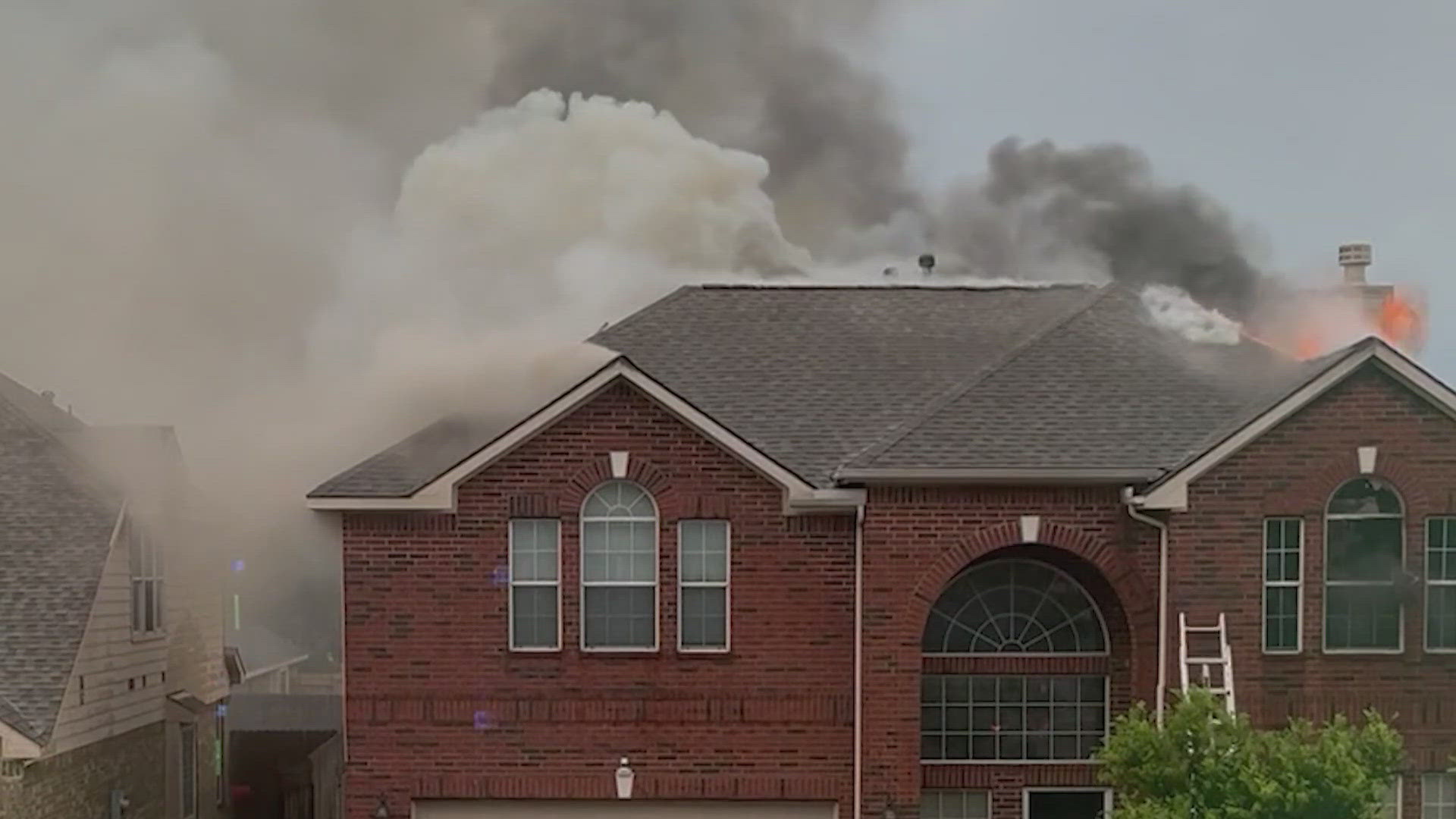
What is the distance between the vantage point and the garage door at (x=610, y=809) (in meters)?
11.4

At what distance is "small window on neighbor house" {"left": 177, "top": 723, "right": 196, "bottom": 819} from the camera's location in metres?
13.8

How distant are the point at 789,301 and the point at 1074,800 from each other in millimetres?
5841

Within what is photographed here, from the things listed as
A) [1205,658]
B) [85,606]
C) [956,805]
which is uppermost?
[85,606]

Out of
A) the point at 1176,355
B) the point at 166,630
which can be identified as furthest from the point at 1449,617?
the point at 166,630

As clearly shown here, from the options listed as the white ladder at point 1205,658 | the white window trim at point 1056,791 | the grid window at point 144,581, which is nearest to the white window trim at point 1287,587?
Result: the white ladder at point 1205,658

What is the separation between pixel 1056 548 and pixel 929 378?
92.5 inches

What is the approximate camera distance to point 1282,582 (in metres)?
11.1

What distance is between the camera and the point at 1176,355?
12469 millimetres

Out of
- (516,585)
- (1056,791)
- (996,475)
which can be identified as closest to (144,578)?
(516,585)

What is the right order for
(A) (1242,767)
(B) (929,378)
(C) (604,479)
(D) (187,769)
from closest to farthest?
(A) (1242,767), (C) (604,479), (B) (929,378), (D) (187,769)

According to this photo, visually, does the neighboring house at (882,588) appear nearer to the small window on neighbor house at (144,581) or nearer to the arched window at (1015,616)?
the arched window at (1015,616)

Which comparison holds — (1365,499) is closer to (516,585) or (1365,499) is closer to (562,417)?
(562,417)

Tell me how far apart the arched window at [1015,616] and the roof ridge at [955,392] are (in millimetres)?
1532

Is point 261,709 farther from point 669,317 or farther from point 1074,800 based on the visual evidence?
point 1074,800
